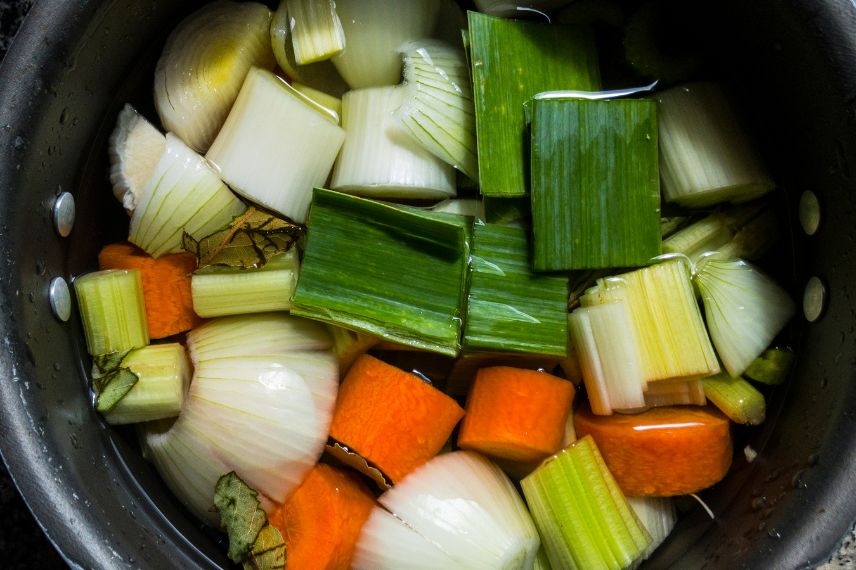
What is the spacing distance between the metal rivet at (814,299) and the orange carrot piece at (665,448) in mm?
220

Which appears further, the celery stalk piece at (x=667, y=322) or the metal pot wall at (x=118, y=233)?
the celery stalk piece at (x=667, y=322)

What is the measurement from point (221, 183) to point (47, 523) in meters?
0.56

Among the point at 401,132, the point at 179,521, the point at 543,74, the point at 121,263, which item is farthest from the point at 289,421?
the point at 543,74

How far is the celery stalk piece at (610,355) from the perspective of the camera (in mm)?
1086

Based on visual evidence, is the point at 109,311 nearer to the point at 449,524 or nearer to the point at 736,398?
the point at 449,524

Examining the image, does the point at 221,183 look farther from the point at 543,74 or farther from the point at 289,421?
the point at 543,74

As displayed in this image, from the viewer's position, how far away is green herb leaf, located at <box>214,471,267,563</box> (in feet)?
3.43

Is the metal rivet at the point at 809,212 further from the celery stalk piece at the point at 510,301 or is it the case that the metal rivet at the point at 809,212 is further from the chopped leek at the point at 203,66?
the chopped leek at the point at 203,66

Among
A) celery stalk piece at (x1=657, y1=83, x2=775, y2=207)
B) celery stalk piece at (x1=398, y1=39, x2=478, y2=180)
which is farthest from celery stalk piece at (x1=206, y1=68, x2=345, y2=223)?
celery stalk piece at (x1=657, y1=83, x2=775, y2=207)

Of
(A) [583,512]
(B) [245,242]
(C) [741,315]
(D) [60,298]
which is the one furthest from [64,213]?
(C) [741,315]

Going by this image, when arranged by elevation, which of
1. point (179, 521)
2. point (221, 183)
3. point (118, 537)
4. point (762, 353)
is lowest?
point (179, 521)

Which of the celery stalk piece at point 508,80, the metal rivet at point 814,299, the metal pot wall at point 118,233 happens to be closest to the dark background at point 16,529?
the metal pot wall at point 118,233

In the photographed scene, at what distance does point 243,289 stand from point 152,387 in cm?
21

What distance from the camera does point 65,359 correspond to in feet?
3.38
